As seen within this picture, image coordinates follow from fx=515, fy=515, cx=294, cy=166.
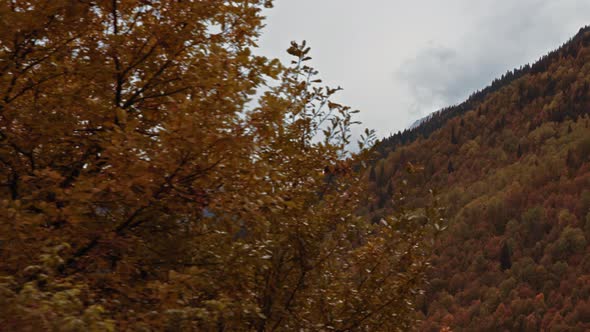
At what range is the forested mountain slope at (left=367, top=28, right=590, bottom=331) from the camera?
77500 millimetres

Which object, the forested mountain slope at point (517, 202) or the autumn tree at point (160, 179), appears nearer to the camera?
the autumn tree at point (160, 179)

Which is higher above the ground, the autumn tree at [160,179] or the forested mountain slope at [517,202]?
the forested mountain slope at [517,202]

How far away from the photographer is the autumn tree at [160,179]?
328 cm

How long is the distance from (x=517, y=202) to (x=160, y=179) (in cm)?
10572

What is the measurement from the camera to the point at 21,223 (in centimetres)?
304

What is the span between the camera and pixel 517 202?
3912 inches

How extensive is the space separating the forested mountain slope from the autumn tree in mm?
49559

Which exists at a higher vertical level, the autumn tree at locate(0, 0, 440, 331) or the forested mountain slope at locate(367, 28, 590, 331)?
the forested mountain slope at locate(367, 28, 590, 331)

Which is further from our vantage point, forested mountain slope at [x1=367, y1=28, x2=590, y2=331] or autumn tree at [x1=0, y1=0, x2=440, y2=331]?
forested mountain slope at [x1=367, y1=28, x2=590, y2=331]

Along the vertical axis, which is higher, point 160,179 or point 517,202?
point 517,202

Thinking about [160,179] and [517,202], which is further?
[517,202]

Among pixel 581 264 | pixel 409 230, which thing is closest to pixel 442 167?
pixel 581 264

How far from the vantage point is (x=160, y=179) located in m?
3.44

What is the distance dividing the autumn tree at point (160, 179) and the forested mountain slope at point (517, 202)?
163 feet
